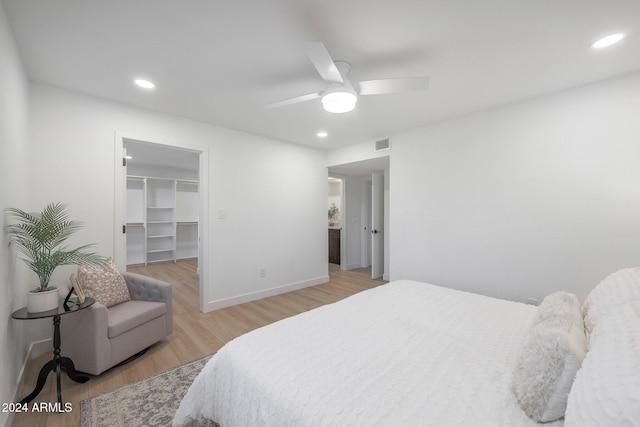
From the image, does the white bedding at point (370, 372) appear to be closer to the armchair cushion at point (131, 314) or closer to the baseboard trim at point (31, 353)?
the armchair cushion at point (131, 314)

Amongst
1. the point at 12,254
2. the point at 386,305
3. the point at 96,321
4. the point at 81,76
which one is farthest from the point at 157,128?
the point at 386,305

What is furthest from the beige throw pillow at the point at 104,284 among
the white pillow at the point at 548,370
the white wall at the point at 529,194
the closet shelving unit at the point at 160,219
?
the closet shelving unit at the point at 160,219

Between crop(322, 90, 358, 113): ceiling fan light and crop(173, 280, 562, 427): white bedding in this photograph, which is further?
crop(322, 90, 358, 113): ceiling fan light

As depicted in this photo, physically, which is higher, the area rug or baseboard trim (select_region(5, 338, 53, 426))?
baseboard trim (select_region(5, 338, 53, 426))

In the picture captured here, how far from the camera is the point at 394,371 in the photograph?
3.76 feet

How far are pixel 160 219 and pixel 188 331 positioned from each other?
484 centimetres

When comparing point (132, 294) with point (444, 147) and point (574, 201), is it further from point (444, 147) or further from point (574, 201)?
point (574, 201)

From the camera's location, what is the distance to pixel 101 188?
2648mm

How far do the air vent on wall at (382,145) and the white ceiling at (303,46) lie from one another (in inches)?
41.3

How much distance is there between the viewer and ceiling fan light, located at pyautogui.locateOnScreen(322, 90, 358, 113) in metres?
1.86

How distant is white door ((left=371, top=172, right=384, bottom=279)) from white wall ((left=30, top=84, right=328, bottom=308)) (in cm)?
95

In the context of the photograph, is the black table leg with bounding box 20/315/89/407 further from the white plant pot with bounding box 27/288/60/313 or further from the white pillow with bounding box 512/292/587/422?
the white pillow with bounding box 512/292/587/422

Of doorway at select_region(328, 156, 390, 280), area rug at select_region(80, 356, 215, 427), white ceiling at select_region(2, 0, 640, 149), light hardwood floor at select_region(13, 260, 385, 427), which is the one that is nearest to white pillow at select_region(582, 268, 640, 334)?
white ceiling at select_region(2, 0, 640, 149)

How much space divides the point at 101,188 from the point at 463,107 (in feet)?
12.9
